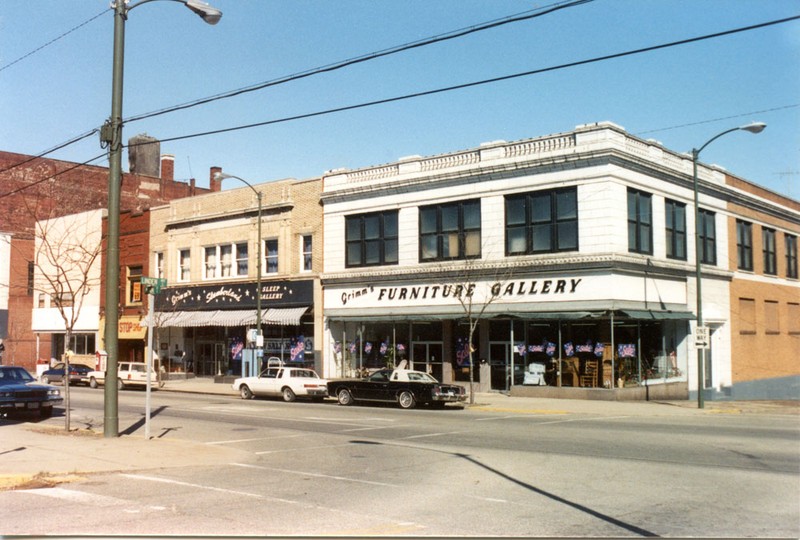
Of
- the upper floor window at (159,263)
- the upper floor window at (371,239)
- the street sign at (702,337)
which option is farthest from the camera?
the upper floor window at (159,263)

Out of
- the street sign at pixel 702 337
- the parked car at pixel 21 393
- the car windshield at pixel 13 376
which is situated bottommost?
the parked car at pixel 21 393

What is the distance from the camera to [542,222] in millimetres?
32312

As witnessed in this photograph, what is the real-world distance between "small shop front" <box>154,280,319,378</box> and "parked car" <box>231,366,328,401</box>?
3.74 m

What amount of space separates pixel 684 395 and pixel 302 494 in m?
26.9

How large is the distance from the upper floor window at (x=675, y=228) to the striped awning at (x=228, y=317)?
1812cm

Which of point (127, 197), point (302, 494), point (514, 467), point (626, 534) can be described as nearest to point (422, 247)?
point (514, 467)

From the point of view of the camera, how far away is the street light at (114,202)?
16703 mm

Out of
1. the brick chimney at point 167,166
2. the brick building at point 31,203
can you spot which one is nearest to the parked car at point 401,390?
the brick building at point 31,203

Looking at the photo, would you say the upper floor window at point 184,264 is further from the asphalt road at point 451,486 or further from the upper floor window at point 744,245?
the upper floor window at point 744,245

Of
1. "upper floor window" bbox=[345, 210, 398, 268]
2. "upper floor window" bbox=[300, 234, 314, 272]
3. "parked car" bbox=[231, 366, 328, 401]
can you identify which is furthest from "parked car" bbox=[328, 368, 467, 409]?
"upper floor window" bbox=[300, 234, 314, 272]

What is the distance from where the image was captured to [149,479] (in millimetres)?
12273

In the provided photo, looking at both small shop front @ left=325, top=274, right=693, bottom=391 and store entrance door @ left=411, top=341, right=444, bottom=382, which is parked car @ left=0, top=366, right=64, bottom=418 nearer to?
small shop front @ left=325, top=274, right=693, bottom=391

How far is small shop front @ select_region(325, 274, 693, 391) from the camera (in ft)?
101

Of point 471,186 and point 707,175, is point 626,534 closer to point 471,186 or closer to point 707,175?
point 471,186
